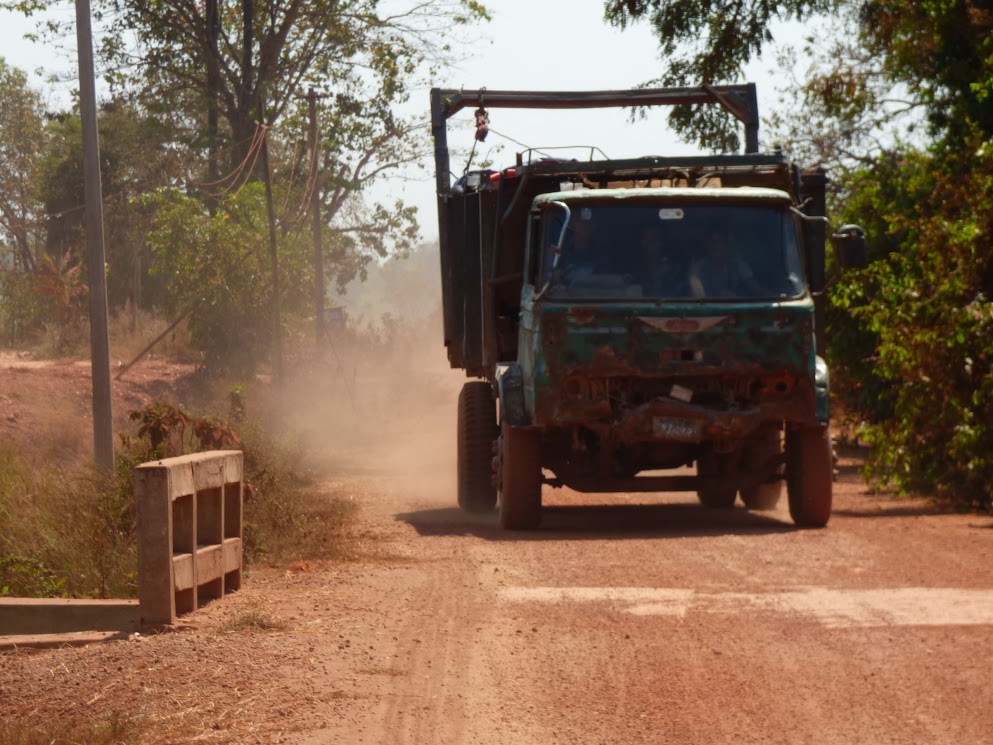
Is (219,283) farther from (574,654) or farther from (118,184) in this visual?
(574,654)

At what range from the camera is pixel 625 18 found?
2084 centimetres

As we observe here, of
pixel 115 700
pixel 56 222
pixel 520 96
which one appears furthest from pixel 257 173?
pixel 115 700

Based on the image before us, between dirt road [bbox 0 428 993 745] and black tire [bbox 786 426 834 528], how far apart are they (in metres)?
0.81

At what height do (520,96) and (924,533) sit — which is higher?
(520,96)

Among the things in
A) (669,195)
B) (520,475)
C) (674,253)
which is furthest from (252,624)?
(669,195)

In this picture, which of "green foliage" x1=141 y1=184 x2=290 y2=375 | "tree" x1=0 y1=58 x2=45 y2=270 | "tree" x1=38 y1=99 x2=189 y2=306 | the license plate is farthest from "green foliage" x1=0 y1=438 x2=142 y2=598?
"tree" x1=0 y1=58 x2=45 y2=270

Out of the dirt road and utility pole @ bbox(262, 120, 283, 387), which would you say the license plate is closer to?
the dirt road

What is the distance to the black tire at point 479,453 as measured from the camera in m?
12.9

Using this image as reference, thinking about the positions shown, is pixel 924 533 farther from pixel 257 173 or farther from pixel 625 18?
pixel 257 173

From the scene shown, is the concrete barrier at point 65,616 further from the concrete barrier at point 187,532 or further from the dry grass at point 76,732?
the dry grass at point 76,732

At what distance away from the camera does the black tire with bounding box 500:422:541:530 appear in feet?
36.0

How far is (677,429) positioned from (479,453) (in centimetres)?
287

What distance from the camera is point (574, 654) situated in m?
6.61

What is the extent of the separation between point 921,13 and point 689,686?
11344 mm
